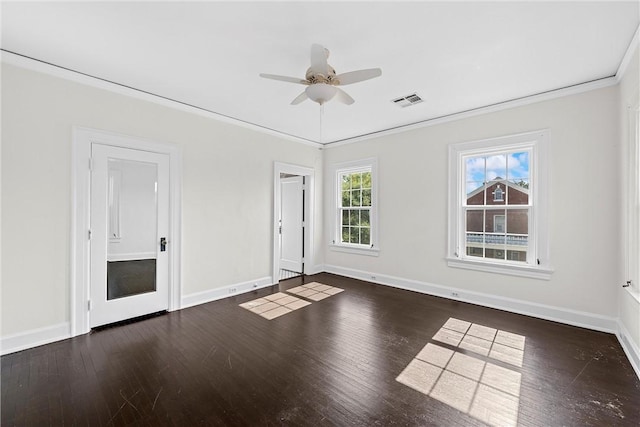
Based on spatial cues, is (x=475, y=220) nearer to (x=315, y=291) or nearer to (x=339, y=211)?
(x=339, y=211)

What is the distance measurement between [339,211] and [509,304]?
331 cm

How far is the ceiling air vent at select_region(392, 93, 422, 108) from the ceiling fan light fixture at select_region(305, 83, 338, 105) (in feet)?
4.71

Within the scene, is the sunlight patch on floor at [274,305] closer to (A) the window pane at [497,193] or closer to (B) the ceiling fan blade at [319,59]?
(B) the ceiling fan blade at [319,59]

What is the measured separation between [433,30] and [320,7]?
3.13 ft

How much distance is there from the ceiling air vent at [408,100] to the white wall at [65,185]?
7.97 feet

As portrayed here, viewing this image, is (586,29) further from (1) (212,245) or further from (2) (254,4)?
(1) (212,245)

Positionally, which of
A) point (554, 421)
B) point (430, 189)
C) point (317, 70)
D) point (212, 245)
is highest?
point (317, 70)

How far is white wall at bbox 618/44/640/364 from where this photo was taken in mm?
2414

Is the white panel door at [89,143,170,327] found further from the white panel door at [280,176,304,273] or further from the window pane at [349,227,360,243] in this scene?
the window pane at [349,227,360,243]

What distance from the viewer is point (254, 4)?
1.97 metres

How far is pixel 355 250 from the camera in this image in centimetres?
551

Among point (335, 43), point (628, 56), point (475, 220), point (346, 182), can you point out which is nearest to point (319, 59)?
point (335, 43)

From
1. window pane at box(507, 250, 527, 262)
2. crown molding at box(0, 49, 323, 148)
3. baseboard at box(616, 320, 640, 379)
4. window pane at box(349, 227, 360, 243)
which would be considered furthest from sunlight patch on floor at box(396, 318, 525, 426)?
crown molding at box(0, 49, 323, 148)

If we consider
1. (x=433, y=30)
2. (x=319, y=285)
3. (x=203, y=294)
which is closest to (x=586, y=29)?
(x=433, y=30)
